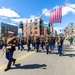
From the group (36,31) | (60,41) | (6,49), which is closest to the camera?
(6,49)

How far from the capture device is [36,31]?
13062cm

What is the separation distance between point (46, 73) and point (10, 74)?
154cm

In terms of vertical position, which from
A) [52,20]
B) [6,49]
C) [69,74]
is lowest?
[69,74]

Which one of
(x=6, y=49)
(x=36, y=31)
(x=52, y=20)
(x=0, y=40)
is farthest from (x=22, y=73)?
(x=36, y=31)

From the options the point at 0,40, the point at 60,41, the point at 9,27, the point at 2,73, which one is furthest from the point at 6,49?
the point at 9,27

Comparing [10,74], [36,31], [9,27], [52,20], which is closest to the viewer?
[10,74]

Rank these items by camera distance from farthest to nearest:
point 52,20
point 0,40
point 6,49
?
point 52,20, point 0,40, point 6,49

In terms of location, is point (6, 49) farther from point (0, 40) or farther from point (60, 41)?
point (0, 40)

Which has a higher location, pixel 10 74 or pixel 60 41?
pixel 60 41

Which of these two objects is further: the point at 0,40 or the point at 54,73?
the point at 0,40

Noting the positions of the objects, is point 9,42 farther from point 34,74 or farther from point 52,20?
point 52,20

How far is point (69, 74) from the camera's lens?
8.13 m

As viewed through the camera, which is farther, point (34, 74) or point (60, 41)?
point (60, 41)

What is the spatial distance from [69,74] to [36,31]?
123m
